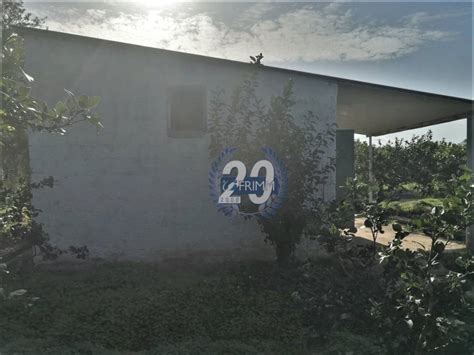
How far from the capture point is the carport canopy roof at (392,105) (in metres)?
6.68

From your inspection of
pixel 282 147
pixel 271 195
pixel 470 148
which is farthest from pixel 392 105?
pixel 271 195

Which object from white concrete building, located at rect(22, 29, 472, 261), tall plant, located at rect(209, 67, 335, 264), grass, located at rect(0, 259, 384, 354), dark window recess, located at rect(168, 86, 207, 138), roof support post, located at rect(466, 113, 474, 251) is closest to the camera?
grass, located at rect(0, 259, 384, 354)

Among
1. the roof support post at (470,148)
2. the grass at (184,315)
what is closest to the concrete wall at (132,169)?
the grass at (184,315)

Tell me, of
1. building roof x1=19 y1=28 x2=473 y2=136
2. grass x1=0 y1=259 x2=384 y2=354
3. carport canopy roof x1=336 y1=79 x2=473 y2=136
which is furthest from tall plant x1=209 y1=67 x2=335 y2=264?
carport canopy roof x1=336 y1=79 x2=473 y2=136

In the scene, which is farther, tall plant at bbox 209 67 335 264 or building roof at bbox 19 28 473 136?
building roof at bbox 19 28 473 136

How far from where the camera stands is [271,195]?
19.6 ft

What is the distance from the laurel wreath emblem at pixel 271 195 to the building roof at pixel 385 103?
1.73m

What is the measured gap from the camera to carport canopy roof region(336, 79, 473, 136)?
6.68 m

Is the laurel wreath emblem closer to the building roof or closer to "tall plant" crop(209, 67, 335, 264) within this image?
"tall plant" crop(209, 67, 335, 264)

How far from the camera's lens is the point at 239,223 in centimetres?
660

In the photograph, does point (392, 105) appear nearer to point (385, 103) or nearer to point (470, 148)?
point (385, 103)

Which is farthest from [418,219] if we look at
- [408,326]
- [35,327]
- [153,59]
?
[153,59]

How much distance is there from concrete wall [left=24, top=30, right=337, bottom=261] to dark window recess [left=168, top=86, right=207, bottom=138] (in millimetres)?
142

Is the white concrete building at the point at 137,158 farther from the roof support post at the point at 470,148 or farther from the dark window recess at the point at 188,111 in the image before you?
the roof support post at the point at 470,148
